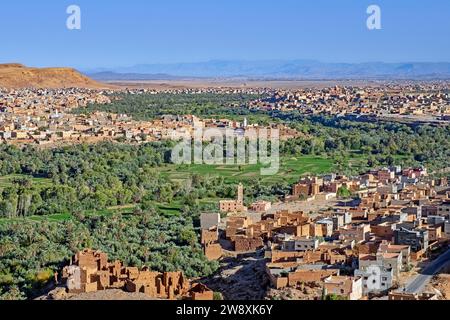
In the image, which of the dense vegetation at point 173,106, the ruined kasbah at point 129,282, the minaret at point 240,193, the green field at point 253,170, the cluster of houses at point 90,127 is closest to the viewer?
the ruined kasbah at point 129,282

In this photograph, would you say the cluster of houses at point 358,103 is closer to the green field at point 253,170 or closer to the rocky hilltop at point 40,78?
the green field at point 253,170

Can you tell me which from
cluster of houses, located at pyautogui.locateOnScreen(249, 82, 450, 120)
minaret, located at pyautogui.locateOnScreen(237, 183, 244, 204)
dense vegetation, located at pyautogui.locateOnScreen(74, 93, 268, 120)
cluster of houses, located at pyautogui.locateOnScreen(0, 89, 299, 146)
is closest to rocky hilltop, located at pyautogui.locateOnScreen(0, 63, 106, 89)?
dense vegetation, located at pyautogui.locateOnScreen(74, 93, 268, 120)

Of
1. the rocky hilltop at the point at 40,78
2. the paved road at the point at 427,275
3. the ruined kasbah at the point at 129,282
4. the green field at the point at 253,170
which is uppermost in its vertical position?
the rocky hilltop at the point at 40,78

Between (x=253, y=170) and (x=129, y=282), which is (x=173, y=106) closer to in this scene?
(x=253, y=170)

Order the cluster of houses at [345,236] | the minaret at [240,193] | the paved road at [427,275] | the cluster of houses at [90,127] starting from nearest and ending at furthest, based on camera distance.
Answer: the paved road at [427,275]
the cluster of houses at [345,236]
the minaret at [240,193]
the cluster of houses at [90,127]

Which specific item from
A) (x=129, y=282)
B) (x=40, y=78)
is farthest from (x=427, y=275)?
(x=40, y=78)

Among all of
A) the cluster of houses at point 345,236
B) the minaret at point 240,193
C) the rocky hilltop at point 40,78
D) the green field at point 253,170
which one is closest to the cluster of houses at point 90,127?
the green field at point 253,170
